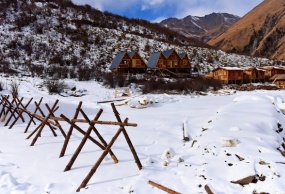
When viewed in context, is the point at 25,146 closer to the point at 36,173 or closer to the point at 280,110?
the point at 36,173

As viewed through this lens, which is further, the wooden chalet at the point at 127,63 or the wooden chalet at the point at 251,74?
the wooden chalet at the point at 251,74

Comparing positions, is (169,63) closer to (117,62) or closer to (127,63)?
(127,63)

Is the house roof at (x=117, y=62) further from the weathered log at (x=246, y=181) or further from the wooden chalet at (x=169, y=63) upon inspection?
the weathered log at (x=246, y=181)

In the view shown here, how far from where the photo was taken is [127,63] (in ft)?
147

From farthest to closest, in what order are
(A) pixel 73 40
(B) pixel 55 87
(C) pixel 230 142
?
(A) pixel 73 40 < (B) pixel 55 87 < (C) pixel 230 142

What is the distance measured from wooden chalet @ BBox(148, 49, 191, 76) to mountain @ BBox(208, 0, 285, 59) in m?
73.2

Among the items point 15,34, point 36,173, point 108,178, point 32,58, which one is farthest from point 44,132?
point 15,34

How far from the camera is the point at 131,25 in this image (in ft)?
222

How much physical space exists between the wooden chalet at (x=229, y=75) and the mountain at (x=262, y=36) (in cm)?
7175

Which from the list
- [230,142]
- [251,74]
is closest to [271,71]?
[251,74]

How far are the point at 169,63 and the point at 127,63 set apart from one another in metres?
8.18

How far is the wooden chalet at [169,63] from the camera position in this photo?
155 feet

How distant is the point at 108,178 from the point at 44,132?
6.04 metres

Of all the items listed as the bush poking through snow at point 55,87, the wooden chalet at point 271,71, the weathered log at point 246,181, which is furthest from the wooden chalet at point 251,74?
the weathered log at point 246,181
